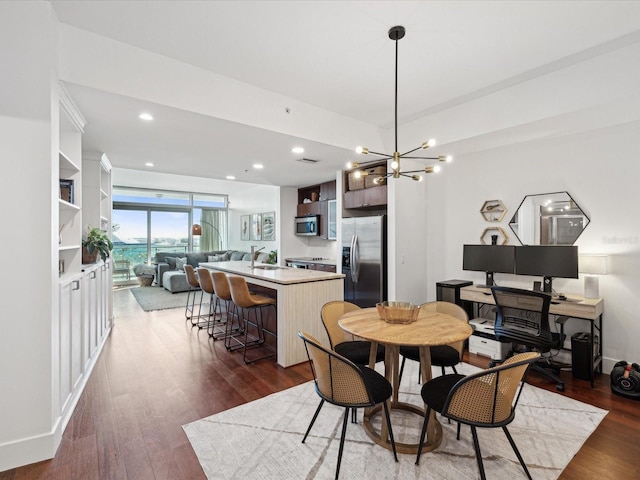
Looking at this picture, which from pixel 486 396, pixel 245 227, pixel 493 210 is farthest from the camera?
pixel 245 227

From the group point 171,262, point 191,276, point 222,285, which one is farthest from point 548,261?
point 171,262

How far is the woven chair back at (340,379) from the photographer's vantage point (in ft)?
5.98

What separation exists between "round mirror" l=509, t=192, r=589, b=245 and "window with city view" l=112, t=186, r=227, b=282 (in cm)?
884

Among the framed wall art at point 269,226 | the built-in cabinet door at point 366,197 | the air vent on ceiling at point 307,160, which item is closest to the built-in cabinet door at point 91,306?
the air vent on ceiling at point 307,160

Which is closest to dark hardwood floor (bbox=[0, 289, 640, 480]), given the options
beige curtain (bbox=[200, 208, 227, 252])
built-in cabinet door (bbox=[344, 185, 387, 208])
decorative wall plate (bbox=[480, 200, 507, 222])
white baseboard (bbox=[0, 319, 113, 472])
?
white baseboard (bbox=[0, 319, 113, 472])

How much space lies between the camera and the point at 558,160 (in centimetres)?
372

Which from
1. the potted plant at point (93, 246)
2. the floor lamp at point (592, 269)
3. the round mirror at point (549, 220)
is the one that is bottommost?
the floor lamp at point (592, 269)

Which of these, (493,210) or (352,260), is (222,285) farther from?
(493,210)

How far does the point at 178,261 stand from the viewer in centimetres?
881

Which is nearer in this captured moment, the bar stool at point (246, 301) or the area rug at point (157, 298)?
the bar stool at point (246, 301)

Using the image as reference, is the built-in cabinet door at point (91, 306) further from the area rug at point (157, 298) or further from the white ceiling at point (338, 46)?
the area rug at point (157, 298)

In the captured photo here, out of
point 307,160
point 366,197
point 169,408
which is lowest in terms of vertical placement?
point 169,408

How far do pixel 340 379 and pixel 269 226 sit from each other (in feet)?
23.2

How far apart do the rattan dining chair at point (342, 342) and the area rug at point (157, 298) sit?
4.25 m
